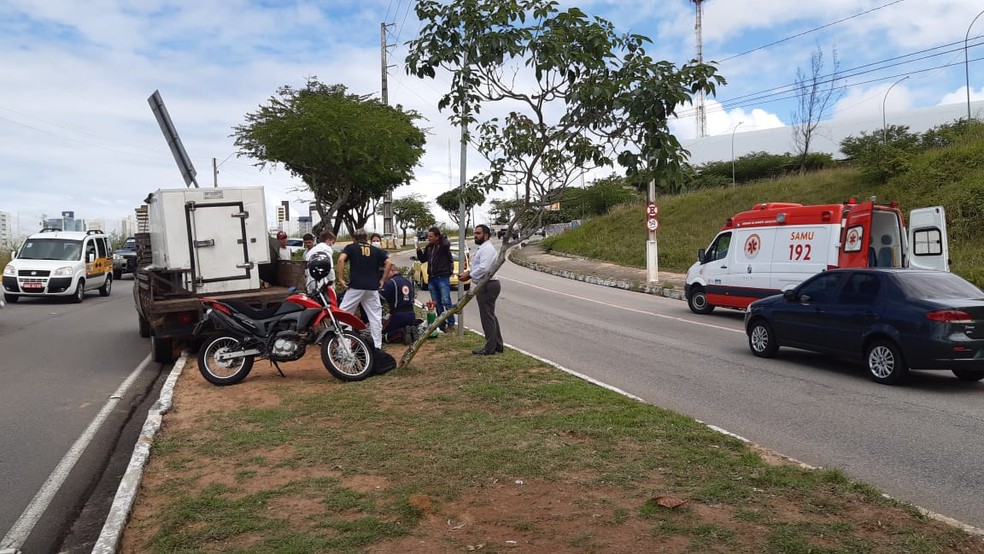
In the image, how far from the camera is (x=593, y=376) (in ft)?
32.9

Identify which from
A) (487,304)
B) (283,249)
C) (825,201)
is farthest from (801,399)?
(825,201)

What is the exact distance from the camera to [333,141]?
28516 millimetres

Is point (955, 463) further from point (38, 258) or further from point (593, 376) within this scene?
point (38, 258)

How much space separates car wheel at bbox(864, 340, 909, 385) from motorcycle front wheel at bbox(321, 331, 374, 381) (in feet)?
20.3

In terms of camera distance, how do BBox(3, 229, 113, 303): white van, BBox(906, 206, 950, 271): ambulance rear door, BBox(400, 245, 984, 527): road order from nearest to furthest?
BBox(400, 245, 984, 527): road < BBox(906, 206, 950, 271): ambulance rear door < BBox(3, 229, 113, 303): white van

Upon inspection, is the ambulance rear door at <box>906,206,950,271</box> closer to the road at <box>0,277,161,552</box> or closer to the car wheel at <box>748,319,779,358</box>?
the car wheel at <box>748,319,779,358</box>

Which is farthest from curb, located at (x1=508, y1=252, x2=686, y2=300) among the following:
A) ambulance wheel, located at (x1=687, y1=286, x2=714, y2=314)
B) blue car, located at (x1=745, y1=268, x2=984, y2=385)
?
blue car, located at (x1=745, y1=268, x2=984, y2=385)

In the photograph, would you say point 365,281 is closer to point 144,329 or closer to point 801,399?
point 801,399

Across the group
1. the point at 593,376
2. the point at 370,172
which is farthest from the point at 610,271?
the point at 593,376

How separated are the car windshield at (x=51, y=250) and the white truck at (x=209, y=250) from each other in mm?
11401

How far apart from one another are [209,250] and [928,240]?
12276mm

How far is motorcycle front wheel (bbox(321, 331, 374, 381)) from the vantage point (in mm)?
9203

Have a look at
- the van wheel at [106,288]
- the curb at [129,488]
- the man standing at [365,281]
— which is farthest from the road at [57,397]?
the van wheel at [106,288]

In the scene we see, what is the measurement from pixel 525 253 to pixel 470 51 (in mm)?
39921
